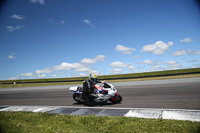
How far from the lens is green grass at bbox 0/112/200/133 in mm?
4230

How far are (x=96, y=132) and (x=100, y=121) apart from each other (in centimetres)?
82

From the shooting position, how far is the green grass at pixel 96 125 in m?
4.23

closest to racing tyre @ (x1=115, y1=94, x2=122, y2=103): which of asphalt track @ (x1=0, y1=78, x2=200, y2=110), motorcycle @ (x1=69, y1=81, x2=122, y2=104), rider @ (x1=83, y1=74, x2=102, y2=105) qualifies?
motorcycle @ (x1=69, y1=81, x2=122, y2=104)

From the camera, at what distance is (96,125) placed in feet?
15.6

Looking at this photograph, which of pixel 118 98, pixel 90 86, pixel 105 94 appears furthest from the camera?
pixel 118 98

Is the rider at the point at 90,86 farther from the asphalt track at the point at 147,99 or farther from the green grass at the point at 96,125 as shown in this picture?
the green grass at the point at 96,125

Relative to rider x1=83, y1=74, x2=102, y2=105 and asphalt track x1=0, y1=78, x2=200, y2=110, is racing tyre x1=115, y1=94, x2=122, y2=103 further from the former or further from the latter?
rider x1=83, y1=74, x2=102, y2=105

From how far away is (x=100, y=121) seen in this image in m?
5.05

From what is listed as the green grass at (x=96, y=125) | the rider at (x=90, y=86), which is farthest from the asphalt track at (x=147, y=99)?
the green grass at (x=96, y=125)

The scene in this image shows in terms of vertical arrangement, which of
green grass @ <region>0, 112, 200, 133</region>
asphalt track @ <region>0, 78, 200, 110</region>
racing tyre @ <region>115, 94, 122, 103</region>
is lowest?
asphalt track @ <region>0, 78, 200, 110</region>

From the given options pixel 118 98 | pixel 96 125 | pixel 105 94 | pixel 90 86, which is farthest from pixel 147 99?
pixel 96 125

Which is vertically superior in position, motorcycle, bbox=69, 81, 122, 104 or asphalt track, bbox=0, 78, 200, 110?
motorcycle, bbox=69, 81, 122, 104

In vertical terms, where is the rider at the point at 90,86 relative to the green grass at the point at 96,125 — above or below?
above

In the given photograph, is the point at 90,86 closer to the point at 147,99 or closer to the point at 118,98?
the point at 118,98
